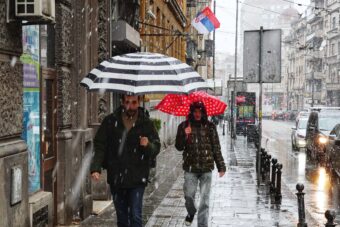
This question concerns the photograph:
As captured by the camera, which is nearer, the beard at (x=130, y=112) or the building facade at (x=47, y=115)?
the building facade at (x=47, y=115)

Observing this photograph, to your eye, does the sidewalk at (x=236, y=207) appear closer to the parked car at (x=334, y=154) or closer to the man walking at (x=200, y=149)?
the man walking at (x=200, y=149)

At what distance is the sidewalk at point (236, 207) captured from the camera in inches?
360

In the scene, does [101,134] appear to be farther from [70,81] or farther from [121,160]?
[70,81]

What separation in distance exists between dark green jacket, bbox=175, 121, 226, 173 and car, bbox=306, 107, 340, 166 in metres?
12.5

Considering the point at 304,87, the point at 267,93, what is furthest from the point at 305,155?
the point at 267,93

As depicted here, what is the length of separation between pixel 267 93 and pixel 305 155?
373ft

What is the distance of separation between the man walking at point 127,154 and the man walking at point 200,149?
5.98 ft

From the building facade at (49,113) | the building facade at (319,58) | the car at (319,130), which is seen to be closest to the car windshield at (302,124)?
the car at (319,130)

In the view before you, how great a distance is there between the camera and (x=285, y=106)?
127688 millimetres

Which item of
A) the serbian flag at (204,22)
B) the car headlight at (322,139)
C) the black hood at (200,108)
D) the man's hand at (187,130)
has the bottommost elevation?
the car headlight at (322,139)

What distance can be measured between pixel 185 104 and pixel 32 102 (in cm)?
240

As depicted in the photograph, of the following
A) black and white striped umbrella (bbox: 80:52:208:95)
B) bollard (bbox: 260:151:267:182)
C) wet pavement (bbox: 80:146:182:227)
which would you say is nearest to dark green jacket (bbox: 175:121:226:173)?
black and white striped umbrella (bbox: 80:52:208:95)

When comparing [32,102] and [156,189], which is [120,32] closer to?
[156,189]

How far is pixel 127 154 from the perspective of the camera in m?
6.00
